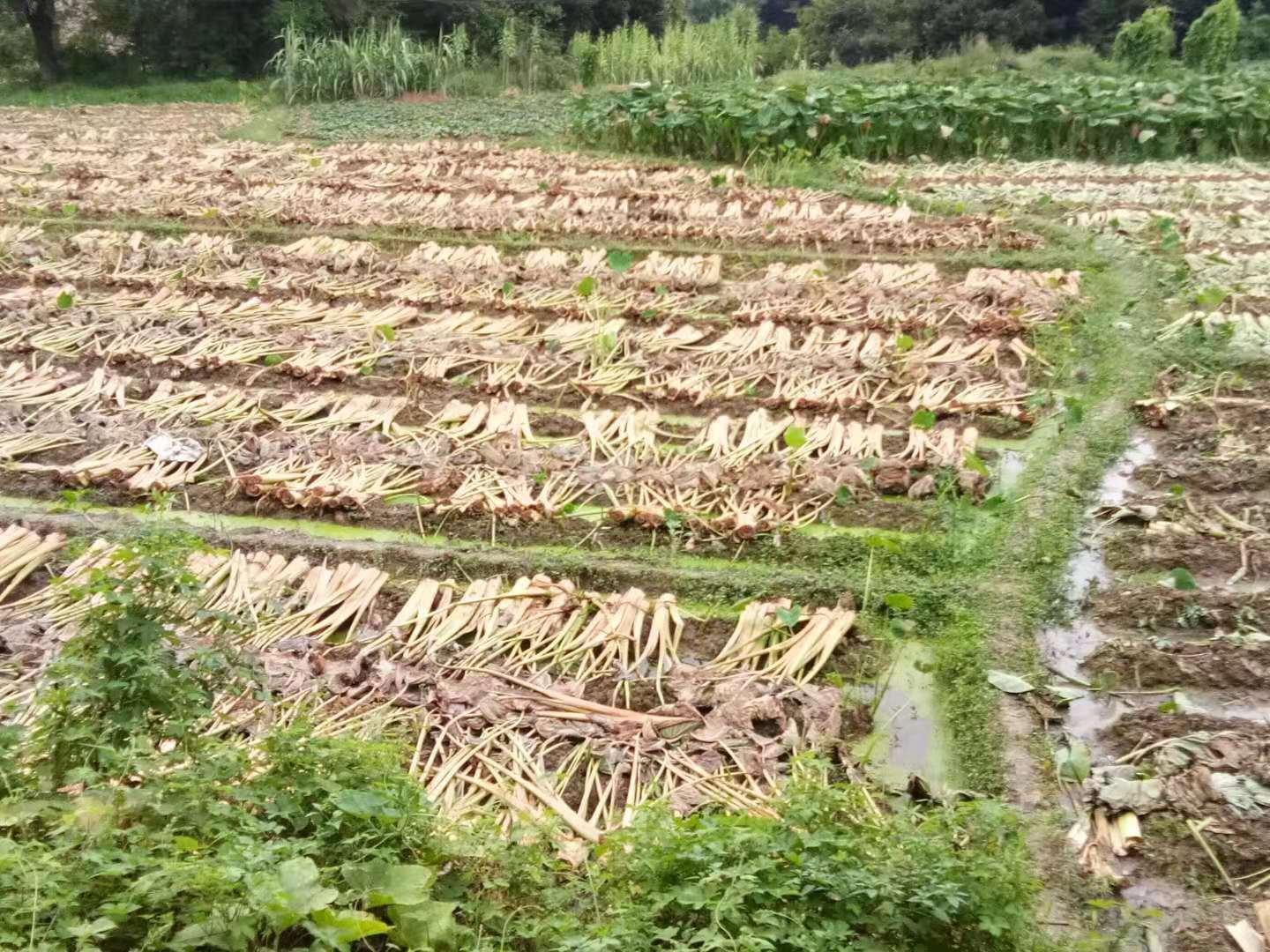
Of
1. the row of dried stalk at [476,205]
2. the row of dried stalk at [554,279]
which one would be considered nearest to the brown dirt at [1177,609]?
the row of dried stalk at [554,279]

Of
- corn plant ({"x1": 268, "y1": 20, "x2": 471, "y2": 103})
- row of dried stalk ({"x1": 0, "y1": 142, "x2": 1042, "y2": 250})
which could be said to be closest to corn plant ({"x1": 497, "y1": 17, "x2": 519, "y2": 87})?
corn plant ({"x1": 268, "y1": 20, "x2": 471, "y2": 103})

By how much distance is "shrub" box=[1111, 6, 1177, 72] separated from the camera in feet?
63.5

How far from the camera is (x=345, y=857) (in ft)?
8.69

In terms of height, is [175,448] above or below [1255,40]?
below

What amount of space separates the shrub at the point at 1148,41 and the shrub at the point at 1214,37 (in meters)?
0.45

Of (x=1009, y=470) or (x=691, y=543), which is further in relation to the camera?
(x=1009, y=470)

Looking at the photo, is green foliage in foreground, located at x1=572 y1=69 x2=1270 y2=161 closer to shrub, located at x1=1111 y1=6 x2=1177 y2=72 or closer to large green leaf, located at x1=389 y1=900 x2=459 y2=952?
shrub, located at x1=1111 y1=6 x2=1177 y2=72

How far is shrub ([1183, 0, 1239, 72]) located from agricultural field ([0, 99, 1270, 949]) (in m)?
12.9

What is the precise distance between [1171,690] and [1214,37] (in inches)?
768

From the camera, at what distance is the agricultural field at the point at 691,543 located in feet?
9.30

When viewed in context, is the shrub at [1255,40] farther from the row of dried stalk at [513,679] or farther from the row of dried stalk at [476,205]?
the row of dried stalk at [513,679]

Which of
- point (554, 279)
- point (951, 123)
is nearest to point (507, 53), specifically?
point (951, 123)

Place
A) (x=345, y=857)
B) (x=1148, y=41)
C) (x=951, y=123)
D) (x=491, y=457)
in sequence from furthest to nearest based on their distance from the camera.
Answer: (x=1148, y=41), (x=951, y=123), (x=491, y=457), (x=345, y=857)

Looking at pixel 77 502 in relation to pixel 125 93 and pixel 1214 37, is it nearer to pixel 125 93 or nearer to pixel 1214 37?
pixel 125 93
